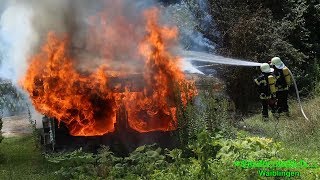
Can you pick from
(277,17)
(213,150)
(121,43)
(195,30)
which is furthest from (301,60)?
(213,150)

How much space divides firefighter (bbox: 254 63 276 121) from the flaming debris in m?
3.61

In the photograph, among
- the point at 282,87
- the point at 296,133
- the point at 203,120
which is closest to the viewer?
the point at 203,120

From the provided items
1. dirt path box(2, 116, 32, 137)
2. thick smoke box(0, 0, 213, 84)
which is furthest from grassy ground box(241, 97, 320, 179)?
dirt path box(2, 116, 32, 137)

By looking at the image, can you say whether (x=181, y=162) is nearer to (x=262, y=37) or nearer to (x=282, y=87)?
(x=282, y=87)

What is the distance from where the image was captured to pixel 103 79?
872cm

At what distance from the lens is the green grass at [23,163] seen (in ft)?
24.6

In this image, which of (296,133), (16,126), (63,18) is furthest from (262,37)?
(16,126)

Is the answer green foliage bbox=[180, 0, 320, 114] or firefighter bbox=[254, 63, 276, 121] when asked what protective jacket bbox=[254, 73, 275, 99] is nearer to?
firefighter bbox=[254, 63, 276, 121]

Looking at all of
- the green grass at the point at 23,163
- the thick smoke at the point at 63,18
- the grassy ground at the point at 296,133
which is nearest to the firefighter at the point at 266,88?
the grassy ground at the point at 296,133

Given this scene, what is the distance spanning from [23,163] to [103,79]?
7.89ft

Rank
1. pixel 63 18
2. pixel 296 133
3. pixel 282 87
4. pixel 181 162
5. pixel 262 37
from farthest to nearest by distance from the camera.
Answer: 1. pixel 262 37
2. pixel 282 87
3. pixel 63 18
4. pixel 296 133
5. pixel 181 162

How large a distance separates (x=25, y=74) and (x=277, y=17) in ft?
36.6

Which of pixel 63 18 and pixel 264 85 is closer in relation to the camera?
pixel 63 18

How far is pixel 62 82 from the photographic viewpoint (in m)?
8.95
